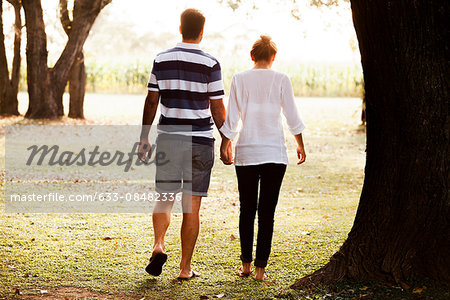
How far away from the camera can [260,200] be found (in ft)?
17.0

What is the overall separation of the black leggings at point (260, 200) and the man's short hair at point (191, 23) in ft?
3.55

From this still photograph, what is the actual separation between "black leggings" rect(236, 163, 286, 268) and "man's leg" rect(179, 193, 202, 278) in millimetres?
360

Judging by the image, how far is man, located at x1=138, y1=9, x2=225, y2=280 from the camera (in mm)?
4988

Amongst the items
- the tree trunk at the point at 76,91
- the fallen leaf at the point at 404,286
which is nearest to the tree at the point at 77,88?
the tree trunk at the point at 76,91

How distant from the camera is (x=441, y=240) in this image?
4672mm

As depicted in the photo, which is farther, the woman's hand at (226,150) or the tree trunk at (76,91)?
the tree trunk at (76,91)

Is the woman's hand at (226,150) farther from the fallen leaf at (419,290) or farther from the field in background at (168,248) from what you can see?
the fallen leaf at (419,290)

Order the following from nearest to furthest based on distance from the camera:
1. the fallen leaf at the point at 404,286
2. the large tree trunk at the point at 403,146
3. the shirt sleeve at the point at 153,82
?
the large tree trunk at the point at 403,146 < the fallen leaf at the point at 404,286 < the shirt sleeve at the point at 153,82

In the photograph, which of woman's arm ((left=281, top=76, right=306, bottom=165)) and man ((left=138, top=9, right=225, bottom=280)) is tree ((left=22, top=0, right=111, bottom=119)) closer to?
man ((left=138, top=9, right=225, bottom=280))

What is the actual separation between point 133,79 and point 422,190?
39345 mm

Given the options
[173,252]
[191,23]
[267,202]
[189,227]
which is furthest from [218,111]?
[173,252]

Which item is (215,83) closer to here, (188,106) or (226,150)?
(188,106)

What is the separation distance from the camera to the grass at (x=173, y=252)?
5016mm

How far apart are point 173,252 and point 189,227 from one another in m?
1.21
